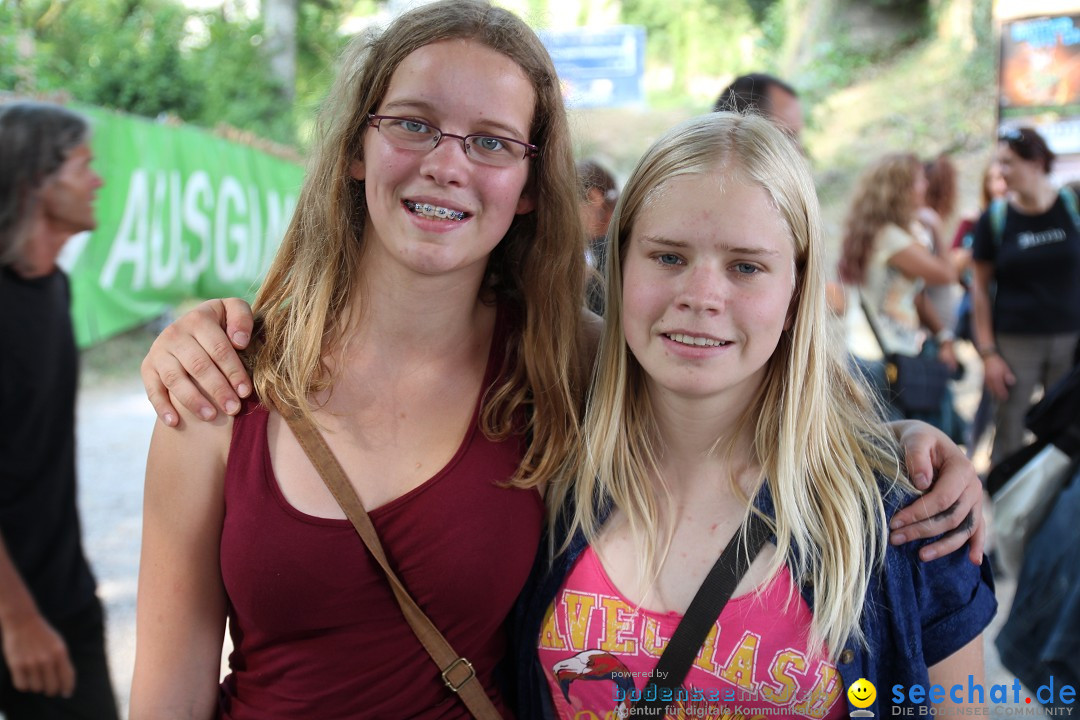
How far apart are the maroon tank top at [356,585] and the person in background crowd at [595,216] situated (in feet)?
2.33

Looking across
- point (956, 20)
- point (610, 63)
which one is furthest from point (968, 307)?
point (956, 20)

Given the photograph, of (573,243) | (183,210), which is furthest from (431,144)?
(183,210)

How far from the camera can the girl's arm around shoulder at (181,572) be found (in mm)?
1678

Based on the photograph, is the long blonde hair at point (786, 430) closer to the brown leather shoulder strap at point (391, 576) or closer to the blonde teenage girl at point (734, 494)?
the blonde teenage girl at point (734, 494)

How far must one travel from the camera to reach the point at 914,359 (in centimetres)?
400

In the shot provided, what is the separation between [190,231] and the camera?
7.57 m

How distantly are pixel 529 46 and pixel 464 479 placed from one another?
885mm

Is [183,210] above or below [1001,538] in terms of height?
above

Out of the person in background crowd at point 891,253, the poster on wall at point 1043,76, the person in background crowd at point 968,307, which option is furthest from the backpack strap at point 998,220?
the poster on wall at point 1043,76

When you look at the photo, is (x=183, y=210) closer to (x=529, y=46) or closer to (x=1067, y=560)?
(x=529, y=46)

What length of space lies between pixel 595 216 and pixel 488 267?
754 millimetres

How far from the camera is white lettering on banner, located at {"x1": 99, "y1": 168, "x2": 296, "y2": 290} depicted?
21.7 ft

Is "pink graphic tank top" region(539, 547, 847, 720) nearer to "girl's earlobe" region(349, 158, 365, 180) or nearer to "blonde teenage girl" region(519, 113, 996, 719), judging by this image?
"blonde teenage girl" region(519, 113, 996, 719)

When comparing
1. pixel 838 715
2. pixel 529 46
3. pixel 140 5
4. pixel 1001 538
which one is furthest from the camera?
pixel 140 5
